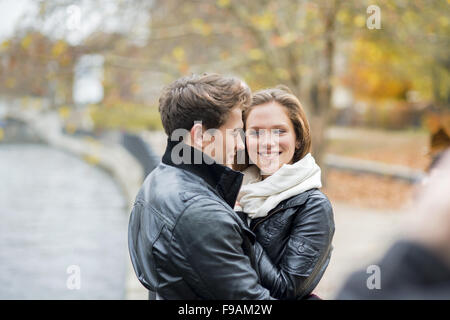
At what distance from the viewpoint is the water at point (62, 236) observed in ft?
22.6

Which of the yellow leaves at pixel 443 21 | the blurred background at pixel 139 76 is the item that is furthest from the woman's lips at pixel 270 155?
the yellow leaves at pixel 443 21

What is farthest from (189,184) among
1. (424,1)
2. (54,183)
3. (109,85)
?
(54,183)

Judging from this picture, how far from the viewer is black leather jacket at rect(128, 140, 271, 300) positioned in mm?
2086

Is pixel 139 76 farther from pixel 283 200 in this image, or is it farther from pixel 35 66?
pixel 283 200

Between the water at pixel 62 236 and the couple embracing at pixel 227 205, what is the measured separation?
409 cm

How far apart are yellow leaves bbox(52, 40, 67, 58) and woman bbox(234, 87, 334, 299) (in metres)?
7.59

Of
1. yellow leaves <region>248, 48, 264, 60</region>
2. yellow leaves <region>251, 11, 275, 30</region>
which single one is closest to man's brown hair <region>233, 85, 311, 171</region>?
yellow leaves <region>251, 11, 275, 30</region>

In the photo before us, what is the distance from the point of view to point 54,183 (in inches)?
694

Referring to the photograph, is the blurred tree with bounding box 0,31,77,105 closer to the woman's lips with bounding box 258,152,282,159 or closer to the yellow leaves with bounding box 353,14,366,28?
the yellow leaves with bounding box 353,14,366,28

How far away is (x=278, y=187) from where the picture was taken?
2.56 metres

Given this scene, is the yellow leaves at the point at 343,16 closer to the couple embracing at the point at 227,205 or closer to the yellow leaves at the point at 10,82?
the yellow leaves at the point at 10,82
